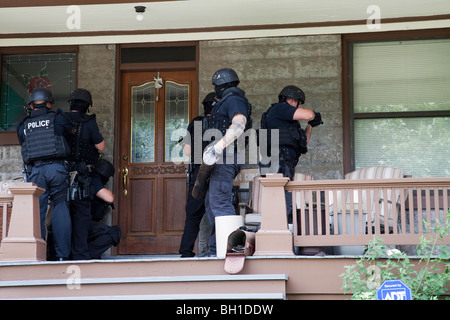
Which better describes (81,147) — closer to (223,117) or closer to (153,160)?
(153,160)

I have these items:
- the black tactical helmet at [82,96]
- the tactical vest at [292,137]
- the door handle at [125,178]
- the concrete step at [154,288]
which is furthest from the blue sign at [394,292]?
the door handle at [125,178]

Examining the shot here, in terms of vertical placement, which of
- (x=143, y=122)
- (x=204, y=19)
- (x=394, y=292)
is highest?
(x=204, y=19)

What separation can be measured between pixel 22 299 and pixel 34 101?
2.21 meters

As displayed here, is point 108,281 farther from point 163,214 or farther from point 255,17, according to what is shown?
point 255,17

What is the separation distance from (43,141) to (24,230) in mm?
1013

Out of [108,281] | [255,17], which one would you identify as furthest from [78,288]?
[255,17]

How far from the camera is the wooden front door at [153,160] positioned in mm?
9250

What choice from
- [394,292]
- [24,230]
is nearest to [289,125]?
[24,230]

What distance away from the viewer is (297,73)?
30.3 feet

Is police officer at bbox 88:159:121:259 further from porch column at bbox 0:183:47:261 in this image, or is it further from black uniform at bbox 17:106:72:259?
porch column at bbox 0:183:47:261

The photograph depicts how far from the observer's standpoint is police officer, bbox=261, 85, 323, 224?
7936mm

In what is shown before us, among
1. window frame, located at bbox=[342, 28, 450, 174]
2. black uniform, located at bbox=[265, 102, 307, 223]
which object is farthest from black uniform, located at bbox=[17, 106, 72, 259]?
window frame, located at bbox=[342, 28, 450, 174]

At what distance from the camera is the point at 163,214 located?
9273mm

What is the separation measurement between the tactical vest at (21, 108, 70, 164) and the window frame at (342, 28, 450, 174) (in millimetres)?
3508
